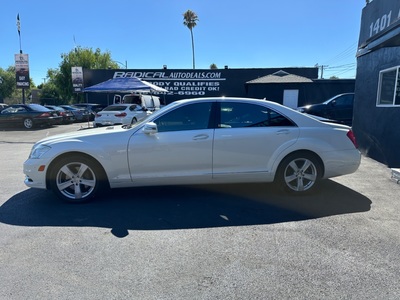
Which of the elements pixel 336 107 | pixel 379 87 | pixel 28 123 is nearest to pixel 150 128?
pixel 379 87

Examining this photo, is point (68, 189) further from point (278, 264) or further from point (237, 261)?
point (278, 264)

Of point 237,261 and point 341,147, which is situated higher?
point 341,147

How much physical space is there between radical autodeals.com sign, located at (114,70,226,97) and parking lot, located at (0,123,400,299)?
86.8 ft

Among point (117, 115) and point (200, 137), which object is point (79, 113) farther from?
point (200, 137)

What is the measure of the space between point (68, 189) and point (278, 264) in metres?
3.35

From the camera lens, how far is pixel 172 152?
4.68m

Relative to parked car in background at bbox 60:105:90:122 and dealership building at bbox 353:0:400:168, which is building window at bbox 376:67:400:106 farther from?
parked car in background at bbox 60:105:90:122

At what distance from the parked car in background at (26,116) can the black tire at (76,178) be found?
50.1ft

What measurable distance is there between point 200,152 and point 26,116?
1691 centimetres

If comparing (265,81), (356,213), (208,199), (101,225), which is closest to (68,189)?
(101,225)

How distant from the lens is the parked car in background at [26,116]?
18.0 metres

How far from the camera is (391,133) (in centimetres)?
773

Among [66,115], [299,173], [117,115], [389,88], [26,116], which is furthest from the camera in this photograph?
[66,115]

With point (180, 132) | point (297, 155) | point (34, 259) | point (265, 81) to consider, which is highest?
point (265, 81)
